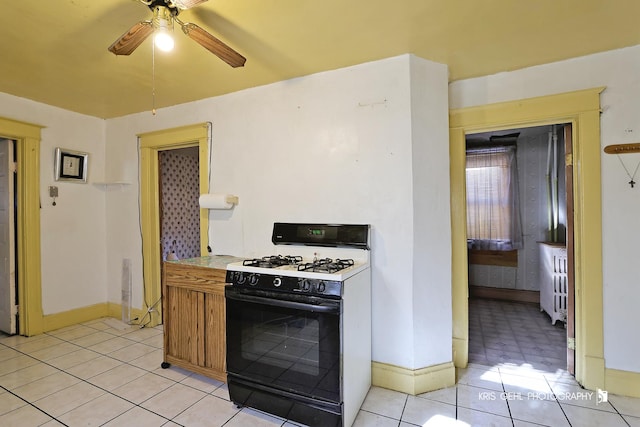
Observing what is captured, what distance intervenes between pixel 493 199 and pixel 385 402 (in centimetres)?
354

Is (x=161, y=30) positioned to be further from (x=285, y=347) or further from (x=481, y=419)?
(x=481, y=419)

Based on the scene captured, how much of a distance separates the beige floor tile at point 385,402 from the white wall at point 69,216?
3.41m

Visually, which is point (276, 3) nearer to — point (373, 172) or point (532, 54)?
point (373, 172)

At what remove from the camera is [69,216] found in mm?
3473

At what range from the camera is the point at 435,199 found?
2.24 m

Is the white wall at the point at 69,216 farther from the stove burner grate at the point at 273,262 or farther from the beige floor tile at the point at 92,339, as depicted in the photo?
the stove burner grate at the point at 273,262

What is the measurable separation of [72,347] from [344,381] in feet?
9.01

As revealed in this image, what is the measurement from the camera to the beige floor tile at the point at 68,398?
1.99m

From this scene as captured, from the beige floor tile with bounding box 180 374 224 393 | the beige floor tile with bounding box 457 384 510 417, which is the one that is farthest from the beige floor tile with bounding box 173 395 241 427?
the beige floor tile with bounding box 457 384 510 417

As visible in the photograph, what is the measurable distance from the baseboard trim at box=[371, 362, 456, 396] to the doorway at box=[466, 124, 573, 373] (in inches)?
62.1

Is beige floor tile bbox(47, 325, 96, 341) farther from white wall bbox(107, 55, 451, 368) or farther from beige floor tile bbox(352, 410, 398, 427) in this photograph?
beige floor tile bbox(352, 410, 398, 427)

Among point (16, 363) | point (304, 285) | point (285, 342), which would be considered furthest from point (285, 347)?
point (16, 363)

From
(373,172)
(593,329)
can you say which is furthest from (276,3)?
(593,329)

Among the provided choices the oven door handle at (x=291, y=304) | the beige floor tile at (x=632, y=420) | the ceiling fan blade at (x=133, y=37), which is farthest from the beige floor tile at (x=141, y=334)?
the beige floor tile at (x=632, y=420)
